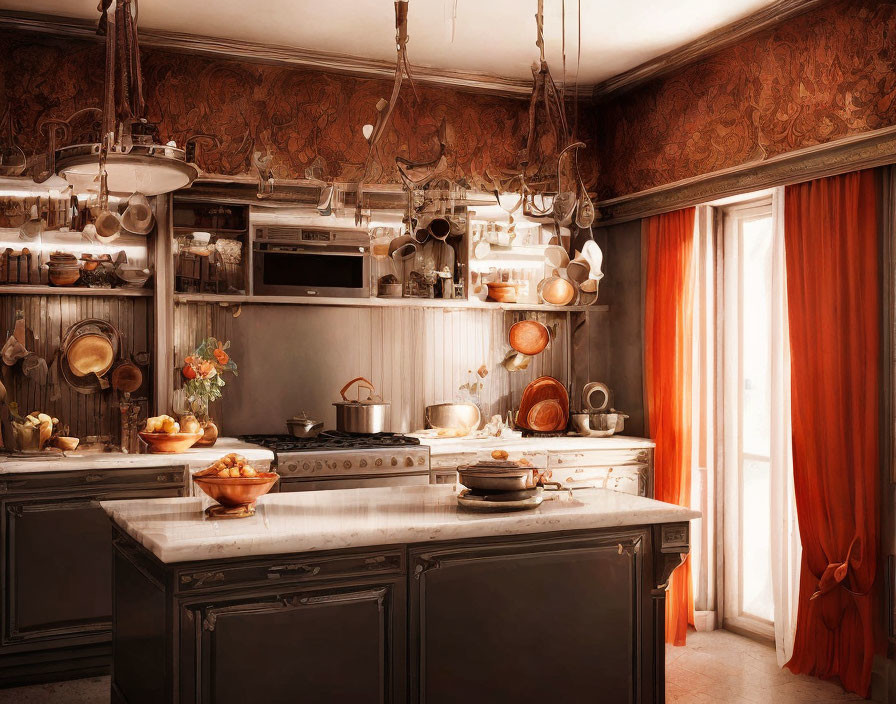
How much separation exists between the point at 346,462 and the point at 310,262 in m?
1.27

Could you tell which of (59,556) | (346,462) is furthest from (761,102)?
(59,556)

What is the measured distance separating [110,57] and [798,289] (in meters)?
3.51

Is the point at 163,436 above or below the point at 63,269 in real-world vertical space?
below

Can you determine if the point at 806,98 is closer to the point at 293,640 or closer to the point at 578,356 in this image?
the point at 578,356

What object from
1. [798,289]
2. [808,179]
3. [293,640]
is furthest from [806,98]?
[293,640]

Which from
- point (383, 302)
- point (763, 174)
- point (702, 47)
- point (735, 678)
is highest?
point (702, 47)

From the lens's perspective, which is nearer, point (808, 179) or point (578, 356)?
point (808, 179)

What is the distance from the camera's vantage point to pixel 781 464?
4668mm

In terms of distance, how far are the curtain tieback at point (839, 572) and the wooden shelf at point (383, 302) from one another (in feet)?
7.62

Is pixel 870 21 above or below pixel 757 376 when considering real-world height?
above

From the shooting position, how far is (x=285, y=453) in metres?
4.70

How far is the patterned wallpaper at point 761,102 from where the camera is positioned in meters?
4.09

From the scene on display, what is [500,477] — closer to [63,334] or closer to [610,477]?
[610,477]

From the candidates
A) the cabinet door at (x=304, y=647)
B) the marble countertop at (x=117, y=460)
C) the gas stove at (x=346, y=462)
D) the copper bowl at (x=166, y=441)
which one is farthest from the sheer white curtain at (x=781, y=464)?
the copper bowl at (x=166, y=441)
